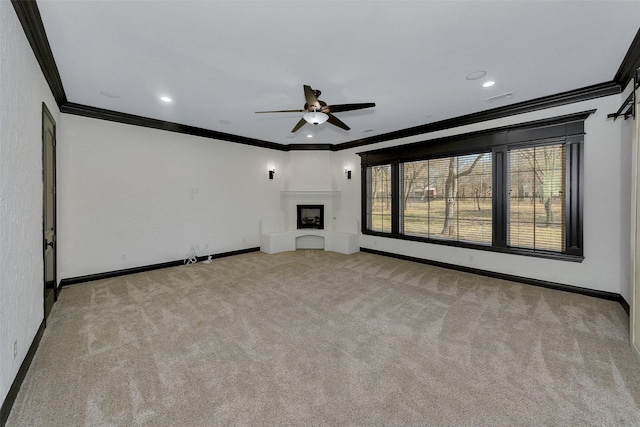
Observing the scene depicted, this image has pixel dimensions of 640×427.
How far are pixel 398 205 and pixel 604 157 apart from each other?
3.22 meters

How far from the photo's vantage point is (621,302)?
3393 mm

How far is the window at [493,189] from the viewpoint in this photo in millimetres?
3854

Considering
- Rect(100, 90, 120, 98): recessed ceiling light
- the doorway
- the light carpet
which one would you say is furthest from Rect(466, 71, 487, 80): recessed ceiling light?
the doorway

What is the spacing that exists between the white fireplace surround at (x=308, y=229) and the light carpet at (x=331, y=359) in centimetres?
277

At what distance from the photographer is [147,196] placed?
4992mm

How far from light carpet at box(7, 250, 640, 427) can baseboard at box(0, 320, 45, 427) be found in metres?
0.05

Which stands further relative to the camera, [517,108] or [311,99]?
[517,108]

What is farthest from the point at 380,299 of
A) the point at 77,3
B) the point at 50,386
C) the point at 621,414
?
the point at 77,3

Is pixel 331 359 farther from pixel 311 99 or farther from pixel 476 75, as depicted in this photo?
pixel 476 75

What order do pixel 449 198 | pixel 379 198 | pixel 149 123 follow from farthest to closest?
pixel 379 198 → pixel 449 198 → pixel 149 123

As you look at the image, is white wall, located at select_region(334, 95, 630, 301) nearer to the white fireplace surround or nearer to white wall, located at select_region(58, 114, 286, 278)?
the white fireplace surround

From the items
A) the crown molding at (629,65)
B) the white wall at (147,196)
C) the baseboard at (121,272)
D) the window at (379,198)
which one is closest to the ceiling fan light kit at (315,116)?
the crown molding at (629,65)

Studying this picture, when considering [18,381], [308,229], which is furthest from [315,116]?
[308,229]

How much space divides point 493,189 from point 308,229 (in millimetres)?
4339
